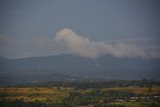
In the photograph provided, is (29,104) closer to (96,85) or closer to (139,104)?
(139,104)

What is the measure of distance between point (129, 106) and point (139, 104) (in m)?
2.16

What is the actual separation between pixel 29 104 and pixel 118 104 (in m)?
12.8

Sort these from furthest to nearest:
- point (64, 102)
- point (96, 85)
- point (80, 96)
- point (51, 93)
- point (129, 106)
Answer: point (96, 85) < point (51, 93) < point (80, 96) < point (64, 102) < point (129, 106)

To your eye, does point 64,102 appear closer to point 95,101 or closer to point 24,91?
point 95,101

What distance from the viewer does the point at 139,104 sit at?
54.0m

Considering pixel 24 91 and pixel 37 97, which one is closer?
pixel 37 97

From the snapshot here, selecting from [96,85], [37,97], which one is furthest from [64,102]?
[96,85]

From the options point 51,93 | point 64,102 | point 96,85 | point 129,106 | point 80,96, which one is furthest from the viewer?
point 96,85

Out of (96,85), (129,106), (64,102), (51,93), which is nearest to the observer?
(129,106)

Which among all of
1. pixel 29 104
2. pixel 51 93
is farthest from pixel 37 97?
pixel 29 104

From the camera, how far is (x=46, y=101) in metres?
61.5

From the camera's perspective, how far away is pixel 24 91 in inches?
2982

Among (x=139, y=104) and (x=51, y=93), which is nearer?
(x=139, y=104)

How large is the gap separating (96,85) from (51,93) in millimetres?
15651
